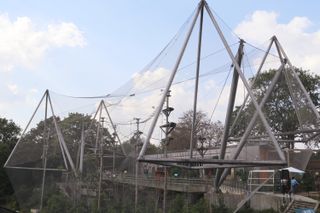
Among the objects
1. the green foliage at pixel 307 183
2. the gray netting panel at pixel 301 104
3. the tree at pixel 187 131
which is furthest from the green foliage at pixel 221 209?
the green foliage at pixel 307 183

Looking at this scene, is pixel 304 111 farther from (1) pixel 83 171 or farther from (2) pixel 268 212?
(1) pixel 83 171

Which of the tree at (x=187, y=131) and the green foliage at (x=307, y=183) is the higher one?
the tree at (x=187, y=131)

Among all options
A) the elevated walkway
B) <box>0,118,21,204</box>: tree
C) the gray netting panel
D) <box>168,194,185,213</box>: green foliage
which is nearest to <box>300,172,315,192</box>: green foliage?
the elevated walkway

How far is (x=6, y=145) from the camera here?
7312cm

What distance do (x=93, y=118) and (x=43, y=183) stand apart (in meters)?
7.22

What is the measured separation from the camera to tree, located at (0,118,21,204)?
220 ft

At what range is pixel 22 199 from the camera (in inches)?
1672

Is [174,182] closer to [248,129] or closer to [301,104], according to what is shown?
[301,104]

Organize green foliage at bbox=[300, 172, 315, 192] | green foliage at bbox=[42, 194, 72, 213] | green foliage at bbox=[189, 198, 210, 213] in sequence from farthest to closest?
green foliage at bbox=[300, 172, 315, 192], green foliage at bbox=[42, 194, 72, 213], green foliage at bbox=[189, 198, 210, 213]

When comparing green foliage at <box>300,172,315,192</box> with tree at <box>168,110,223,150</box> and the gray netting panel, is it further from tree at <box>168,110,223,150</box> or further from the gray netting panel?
the gray netting panel

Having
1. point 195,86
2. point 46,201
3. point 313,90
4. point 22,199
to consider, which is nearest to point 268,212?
point 195,86

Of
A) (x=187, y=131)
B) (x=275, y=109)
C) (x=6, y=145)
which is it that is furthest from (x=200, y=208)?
(x=6, y=145)

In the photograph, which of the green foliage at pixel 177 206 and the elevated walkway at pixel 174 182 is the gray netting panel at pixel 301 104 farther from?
the elevated walkway at pixel 174 182

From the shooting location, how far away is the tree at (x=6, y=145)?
67188mm
